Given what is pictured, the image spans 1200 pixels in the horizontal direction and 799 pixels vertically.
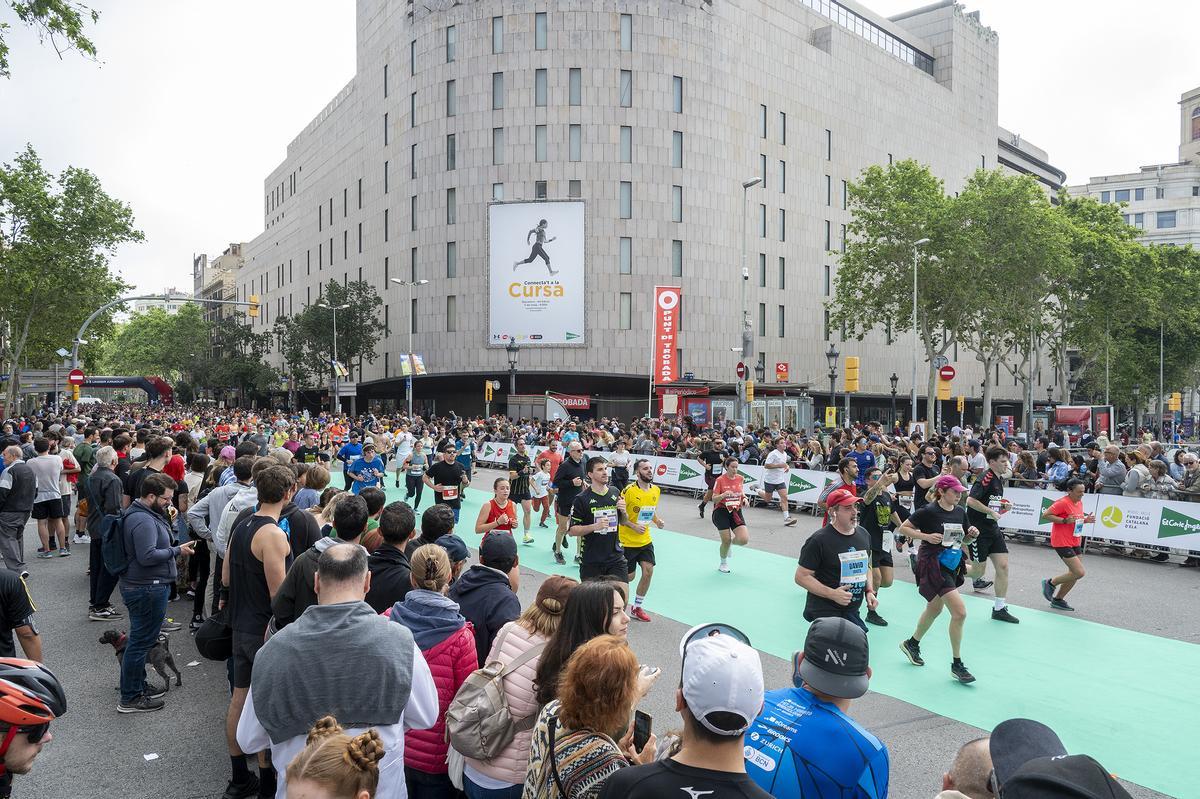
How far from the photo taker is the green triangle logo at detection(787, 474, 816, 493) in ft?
64.0

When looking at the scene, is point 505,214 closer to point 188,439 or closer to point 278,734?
point 188,439

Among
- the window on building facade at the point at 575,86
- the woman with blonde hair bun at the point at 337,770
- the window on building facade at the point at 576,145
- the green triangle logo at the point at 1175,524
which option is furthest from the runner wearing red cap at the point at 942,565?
the window on building facade at the point at 575,86

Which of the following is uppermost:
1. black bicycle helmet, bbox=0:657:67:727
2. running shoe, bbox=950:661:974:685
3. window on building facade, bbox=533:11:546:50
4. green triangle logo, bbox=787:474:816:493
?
window on building facade, bbox=533:11:546:50

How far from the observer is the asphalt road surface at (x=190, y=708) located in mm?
5266

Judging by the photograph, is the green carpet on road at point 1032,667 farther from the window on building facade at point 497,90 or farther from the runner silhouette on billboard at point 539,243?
the window on building facade at point 497,90

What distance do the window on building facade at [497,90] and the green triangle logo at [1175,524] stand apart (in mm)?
43150

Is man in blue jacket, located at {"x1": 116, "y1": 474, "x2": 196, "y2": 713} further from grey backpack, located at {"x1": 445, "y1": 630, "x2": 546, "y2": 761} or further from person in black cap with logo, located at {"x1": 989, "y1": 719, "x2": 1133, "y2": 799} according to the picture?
person in black cap with logo, located at {"x1": 989, "y1": 719, "x2": 1133, "y2": 799}

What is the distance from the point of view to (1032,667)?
7969mm

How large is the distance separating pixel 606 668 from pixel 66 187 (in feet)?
138

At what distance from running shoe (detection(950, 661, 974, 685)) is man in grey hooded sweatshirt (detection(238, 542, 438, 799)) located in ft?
19.3

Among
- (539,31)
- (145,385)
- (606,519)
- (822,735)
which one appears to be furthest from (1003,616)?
(145,385)

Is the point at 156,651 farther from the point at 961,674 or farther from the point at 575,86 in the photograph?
the point at 575,86

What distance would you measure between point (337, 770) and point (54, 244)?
41.1m

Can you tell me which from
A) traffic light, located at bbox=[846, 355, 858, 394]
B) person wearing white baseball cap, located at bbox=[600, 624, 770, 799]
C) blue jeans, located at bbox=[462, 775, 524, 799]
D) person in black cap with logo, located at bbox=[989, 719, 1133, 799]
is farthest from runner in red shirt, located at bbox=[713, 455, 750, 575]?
traffic light, located at bbox=[846, 355, 858, 394]
